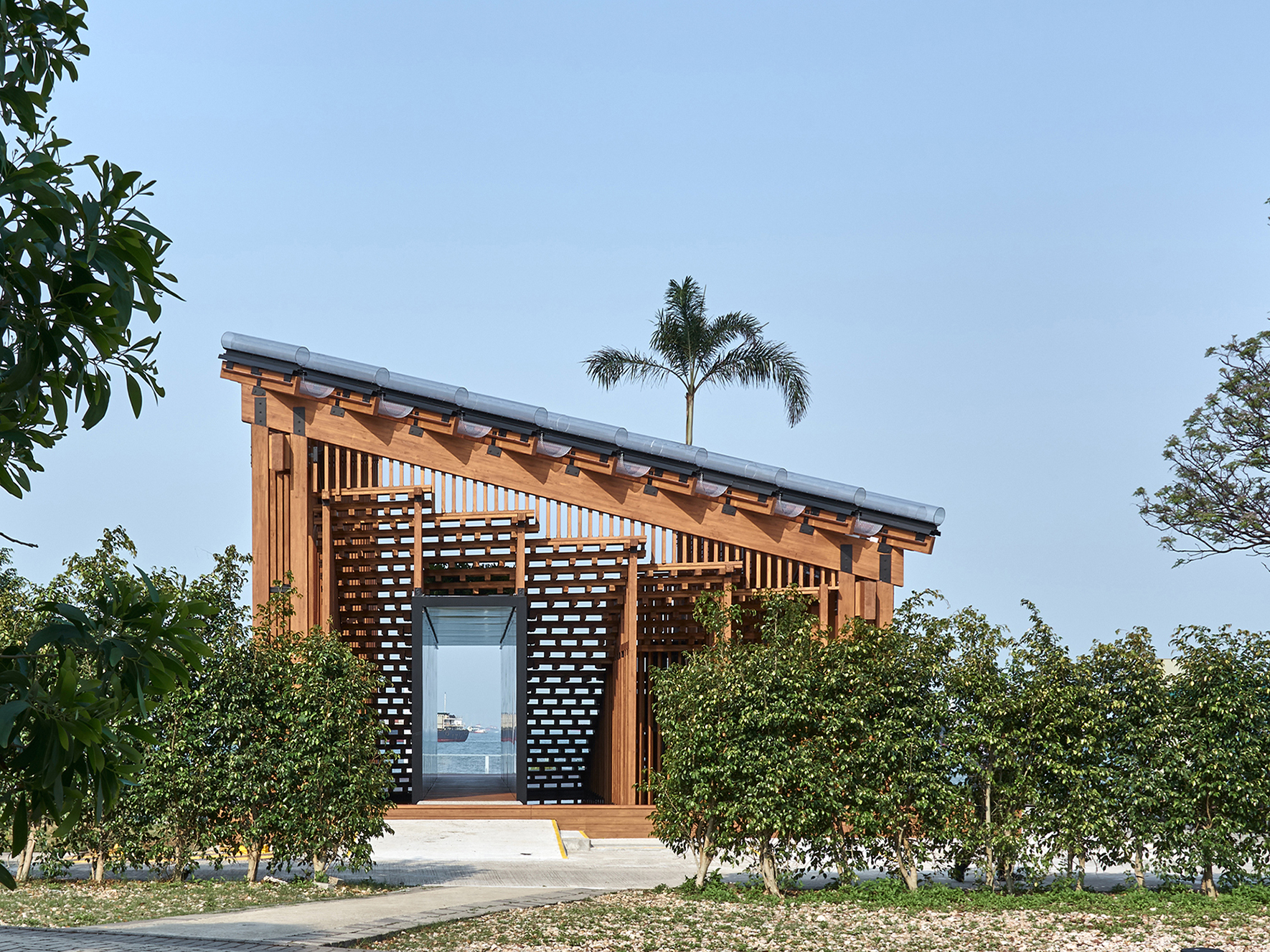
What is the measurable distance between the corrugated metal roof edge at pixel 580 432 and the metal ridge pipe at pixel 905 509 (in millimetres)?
14

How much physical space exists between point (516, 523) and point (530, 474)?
0.82m

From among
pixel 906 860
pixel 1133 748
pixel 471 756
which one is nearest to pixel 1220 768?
pixel 1133 748

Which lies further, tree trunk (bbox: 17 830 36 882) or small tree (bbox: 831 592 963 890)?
tree trunk (bbox: 17 830 36 882)

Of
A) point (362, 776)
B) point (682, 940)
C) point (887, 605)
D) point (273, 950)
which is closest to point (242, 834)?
point (362, 776)

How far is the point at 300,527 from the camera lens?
17.4 metres

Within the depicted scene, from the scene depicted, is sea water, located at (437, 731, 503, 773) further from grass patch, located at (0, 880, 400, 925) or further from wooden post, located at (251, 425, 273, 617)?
grass patch, located at (0, 880, 400, 925)

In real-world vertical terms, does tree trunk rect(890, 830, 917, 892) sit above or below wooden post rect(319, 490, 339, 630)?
below

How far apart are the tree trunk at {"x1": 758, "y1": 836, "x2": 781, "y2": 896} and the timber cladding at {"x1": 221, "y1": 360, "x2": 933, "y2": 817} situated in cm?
600

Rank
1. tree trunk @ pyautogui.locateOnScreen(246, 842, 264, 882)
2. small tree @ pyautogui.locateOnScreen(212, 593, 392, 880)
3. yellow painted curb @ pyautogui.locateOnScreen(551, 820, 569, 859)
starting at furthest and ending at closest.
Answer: yellow painted curb @ pyautogui.locateOnScreen(551, 820, 569, 859) < tree trunk @ pyautogui.locateOnScreen(246, 842, 264, 882) < small tree @ pyautogui.locateOnScreen(212, 593, 392, 880)

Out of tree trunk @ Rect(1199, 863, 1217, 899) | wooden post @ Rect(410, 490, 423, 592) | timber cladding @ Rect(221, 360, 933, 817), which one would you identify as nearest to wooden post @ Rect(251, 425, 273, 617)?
timber cladding @ Rect(221, 360, 933, 817)

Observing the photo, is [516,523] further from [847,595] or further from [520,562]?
[847,595]

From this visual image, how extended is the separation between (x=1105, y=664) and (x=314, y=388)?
11.6 meters

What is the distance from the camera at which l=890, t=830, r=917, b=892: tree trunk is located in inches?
412

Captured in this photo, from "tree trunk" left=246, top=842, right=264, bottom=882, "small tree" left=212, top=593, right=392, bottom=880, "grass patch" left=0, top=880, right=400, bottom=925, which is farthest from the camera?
"tree trunk" left=246, top=842, right=264, bottom=882
